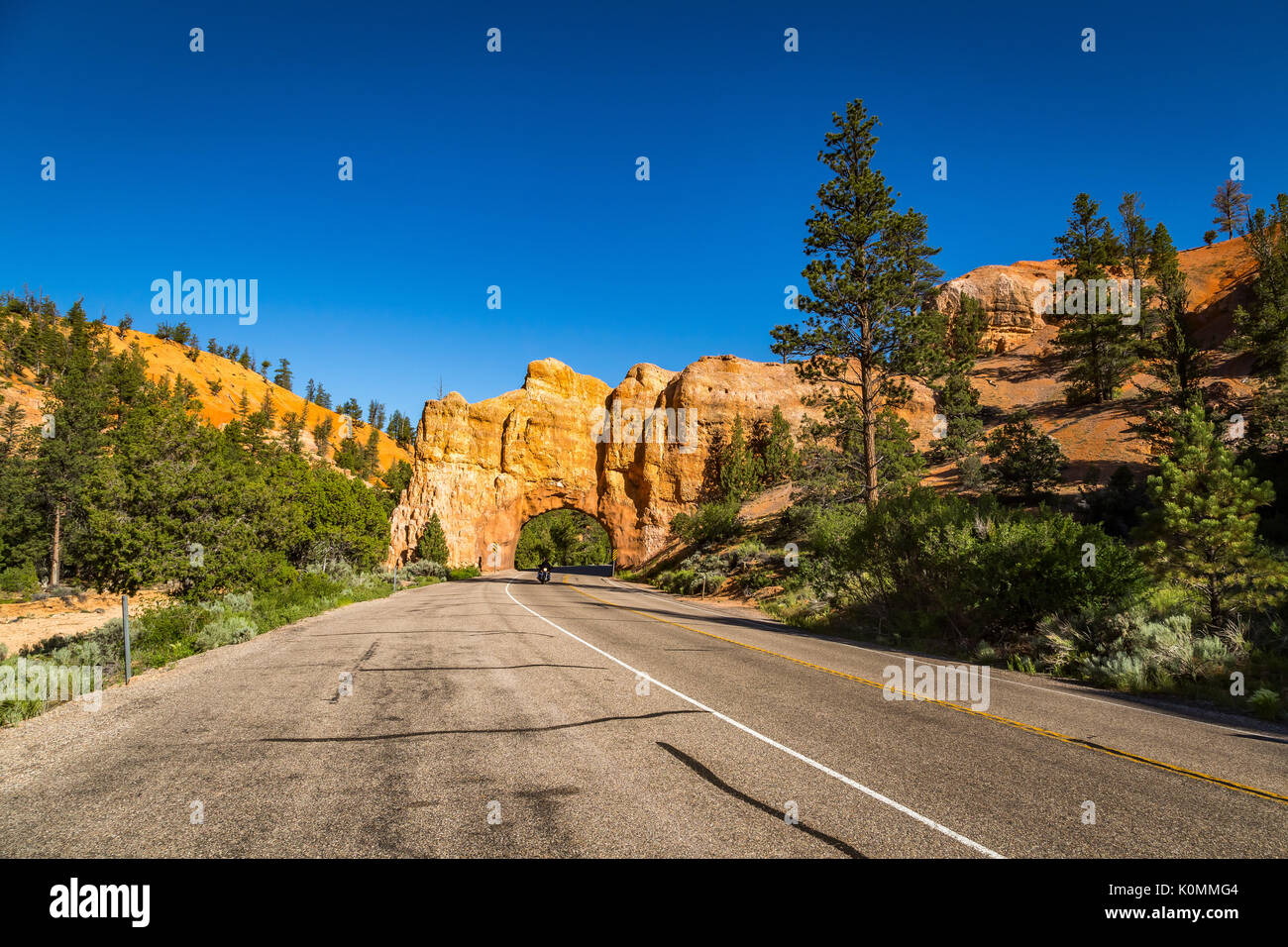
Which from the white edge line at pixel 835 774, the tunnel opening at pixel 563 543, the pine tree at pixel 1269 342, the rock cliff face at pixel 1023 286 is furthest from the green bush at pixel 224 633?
the rock cliff face at pixel 1023 286

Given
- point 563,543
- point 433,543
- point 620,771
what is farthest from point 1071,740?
point 563,543

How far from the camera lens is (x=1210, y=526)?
10703 mm

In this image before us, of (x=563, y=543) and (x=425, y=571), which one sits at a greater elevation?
(x=425, y=571)

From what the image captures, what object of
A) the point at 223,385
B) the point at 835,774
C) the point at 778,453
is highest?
the point at 223,385

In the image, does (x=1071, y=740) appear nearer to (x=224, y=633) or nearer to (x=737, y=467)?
(x=224, y=633)

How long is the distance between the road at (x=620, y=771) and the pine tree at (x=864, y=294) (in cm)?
1499

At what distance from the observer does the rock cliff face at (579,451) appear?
55.7 metres

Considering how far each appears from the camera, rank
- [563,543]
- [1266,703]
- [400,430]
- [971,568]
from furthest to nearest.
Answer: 1. [400,430]
2. [563,543]
3. [971,568]
4. [1266,703]

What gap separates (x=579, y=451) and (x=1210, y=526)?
5346 centimetres

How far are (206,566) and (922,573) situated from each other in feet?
68.2

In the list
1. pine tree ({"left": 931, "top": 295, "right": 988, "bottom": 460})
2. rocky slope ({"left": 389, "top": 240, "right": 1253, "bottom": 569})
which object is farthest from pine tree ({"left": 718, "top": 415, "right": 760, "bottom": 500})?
pine tree ({"left": 931, "top": 295, "right": 988, "bottom": 460})

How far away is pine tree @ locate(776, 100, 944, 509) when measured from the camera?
22.1 m

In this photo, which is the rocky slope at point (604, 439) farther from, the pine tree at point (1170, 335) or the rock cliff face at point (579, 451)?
the pine tree at point (1170, 335)
